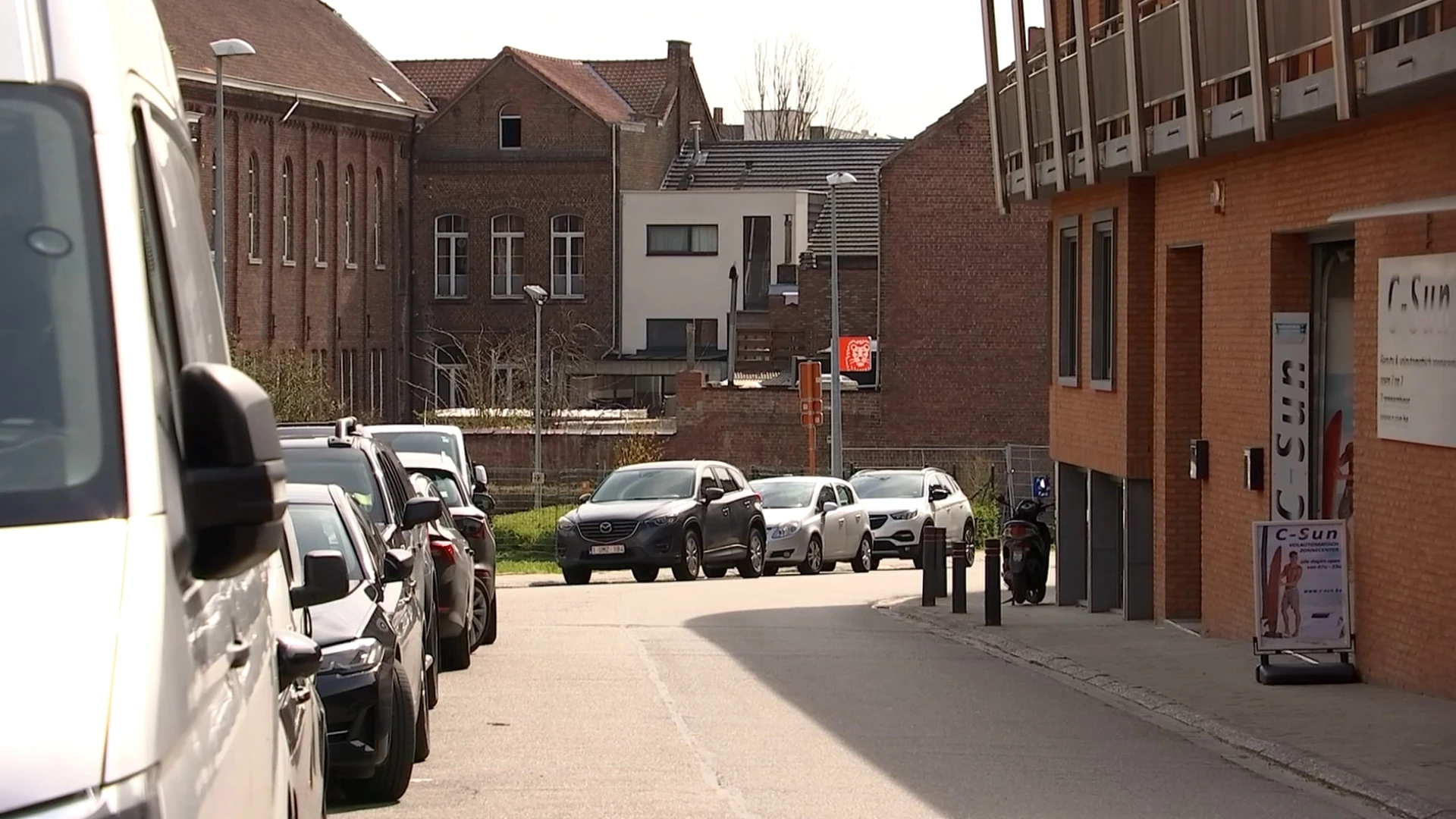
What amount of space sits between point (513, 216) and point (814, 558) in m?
40.9

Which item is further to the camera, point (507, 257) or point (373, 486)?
point (507, 257)

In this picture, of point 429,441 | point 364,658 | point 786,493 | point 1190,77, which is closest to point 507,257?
point 786,493

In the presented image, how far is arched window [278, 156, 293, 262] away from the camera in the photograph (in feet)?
216

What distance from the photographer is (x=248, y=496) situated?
3.30m

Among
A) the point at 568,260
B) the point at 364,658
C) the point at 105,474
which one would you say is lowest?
the point at 364,658

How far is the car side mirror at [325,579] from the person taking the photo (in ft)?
18.5

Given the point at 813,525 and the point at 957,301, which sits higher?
the point at 957,301

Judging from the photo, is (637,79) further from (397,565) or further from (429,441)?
(397,565)

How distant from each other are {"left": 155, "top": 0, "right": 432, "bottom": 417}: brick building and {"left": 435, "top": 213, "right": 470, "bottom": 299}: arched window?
141 cm

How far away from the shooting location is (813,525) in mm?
35594

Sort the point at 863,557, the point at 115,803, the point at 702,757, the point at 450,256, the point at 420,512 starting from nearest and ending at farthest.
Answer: the point at 115,803 < the point at 702,757 < the point at 420,512 < the point at 863,557 < the point at 450,256

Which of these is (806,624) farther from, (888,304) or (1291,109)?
(888,304)

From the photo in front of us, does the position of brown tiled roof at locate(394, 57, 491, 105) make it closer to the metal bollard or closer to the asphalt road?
the metal bollard

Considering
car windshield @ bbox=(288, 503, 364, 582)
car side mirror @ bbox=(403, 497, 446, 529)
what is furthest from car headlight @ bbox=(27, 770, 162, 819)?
car side mirror @ bbox=(403, 497, 446, 529)
